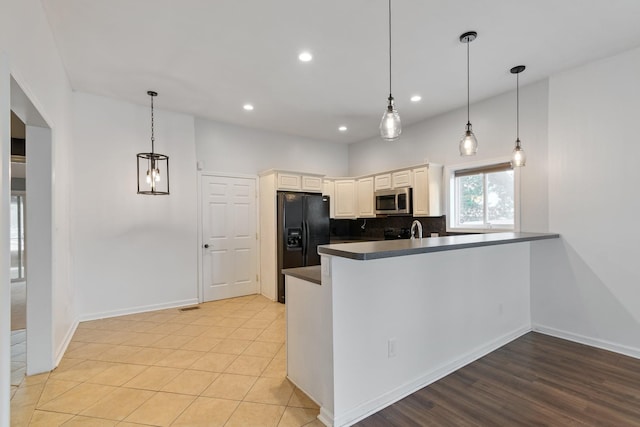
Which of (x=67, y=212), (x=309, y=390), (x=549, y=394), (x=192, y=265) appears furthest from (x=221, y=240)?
(x=549, y=394)

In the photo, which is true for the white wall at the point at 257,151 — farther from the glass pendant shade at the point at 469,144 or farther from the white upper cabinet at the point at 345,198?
the glass pendant shade at the point at 469,144

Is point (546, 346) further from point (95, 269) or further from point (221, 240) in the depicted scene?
point (95, 269)

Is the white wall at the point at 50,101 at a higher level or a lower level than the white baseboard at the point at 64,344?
higher

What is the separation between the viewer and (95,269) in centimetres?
402

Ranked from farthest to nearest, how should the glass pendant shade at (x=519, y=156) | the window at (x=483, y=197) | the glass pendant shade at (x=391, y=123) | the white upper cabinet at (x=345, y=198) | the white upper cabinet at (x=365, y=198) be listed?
the white upper cabinet at (x=345, y=198) → the white upper cabinet at (x=365, y=198) → the window at (x=483, y=197) → the glass pendant shade at (x=519, y=156) → the glass pendant shade at (x=391, y=123)

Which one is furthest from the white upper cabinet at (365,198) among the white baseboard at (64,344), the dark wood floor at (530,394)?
the white baseboard at (64,344)

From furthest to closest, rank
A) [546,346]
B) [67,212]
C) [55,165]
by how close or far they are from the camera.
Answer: [67,212] < [546,346] < [55,165]

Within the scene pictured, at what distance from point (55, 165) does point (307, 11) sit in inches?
105

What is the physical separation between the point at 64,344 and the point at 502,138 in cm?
549

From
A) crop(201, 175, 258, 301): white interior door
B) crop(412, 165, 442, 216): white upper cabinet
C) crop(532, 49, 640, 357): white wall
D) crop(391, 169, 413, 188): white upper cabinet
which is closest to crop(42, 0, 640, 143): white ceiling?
crop(532, 49, 640, 357): white wall

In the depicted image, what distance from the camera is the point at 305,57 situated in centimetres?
305

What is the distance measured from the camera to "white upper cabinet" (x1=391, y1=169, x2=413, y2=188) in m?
4.80

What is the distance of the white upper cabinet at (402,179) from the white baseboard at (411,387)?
245cm

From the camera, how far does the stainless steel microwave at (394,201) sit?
4.80 m
